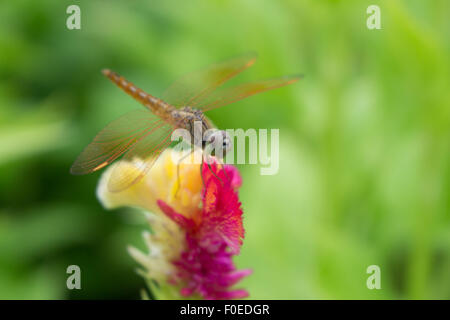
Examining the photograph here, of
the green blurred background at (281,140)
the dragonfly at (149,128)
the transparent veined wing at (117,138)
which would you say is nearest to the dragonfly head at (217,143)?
the dragonfly at (149,128)

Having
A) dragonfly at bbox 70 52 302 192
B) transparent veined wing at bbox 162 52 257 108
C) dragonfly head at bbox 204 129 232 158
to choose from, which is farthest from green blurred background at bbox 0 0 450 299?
dragonfly head at bbox 204 129 232 158

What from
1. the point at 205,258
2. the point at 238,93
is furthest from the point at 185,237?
the point at 238,93

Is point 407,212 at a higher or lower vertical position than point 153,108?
lower

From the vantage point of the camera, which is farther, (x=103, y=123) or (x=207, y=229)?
(x=103, y=123)

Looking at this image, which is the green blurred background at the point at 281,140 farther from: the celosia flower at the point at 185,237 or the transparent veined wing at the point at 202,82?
→ the celosia flower at the point at 185,237

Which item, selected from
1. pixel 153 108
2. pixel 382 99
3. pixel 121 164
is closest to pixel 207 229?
pixel 121 164

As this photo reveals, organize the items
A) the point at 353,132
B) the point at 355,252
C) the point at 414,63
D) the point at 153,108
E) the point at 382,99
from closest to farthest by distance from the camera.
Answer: the point at 153,108 → the point at 414,63 → the point at 355,252 → the point at 382,99 → the point at 353,132

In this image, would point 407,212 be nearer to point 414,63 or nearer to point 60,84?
point 414,63
